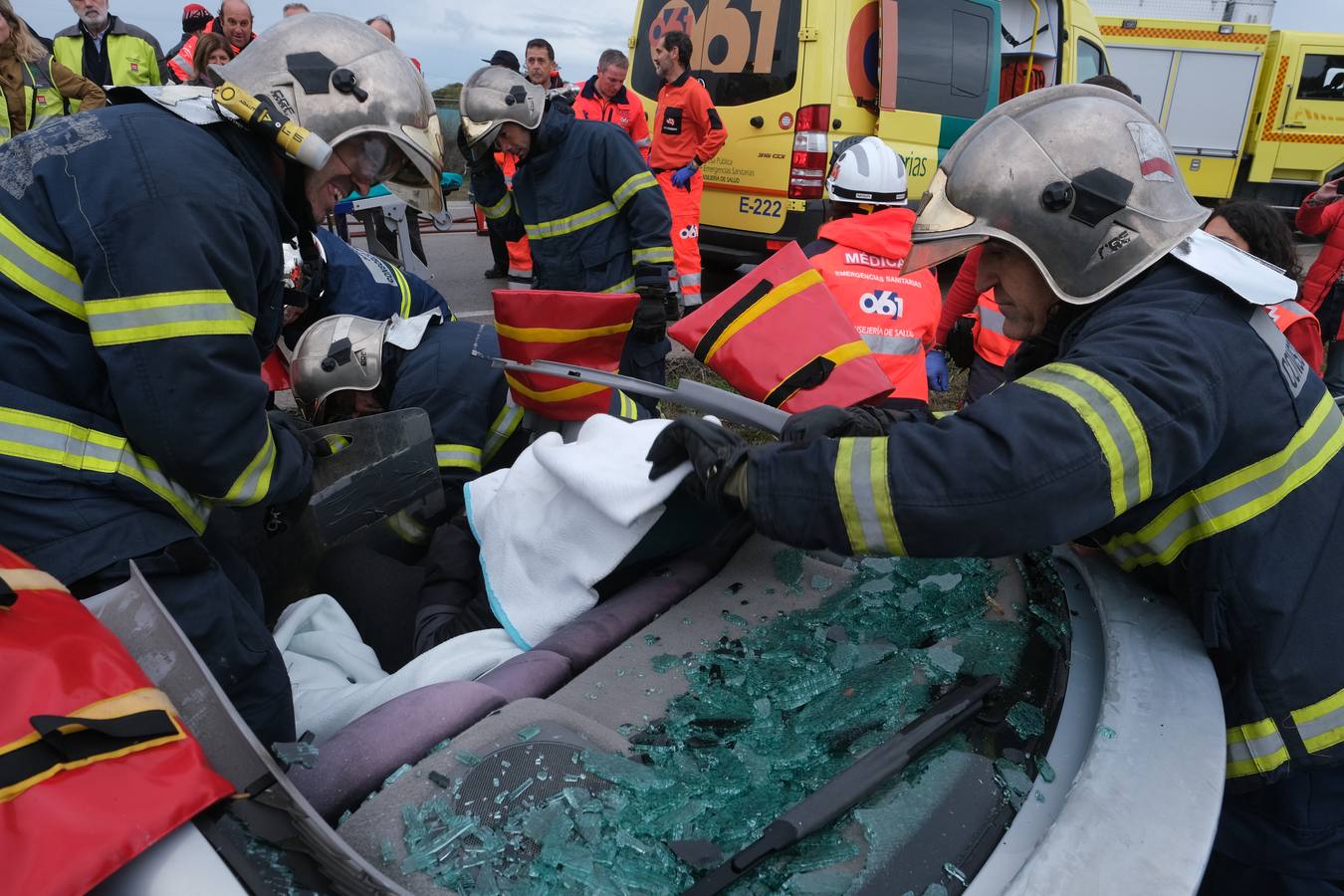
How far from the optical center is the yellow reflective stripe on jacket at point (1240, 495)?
1360 millimetres

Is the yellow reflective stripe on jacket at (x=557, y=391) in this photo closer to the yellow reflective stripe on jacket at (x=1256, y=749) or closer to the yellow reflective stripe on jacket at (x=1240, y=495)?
the yellow reflective stripe on jacket at (x=1240, y=495)

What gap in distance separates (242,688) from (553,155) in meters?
3.24

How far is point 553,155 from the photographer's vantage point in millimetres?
→ 4277

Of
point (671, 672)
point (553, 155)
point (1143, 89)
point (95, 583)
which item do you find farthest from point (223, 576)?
point (1143, 89)

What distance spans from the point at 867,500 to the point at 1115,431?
34 centimetres

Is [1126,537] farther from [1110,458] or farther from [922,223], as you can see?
[922,223]

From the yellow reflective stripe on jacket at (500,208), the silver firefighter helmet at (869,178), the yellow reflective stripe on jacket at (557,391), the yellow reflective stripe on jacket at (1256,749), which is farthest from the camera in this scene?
the yellow reflective stripe on jacket at (500,208)

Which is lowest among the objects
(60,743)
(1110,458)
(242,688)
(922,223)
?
(242,688)

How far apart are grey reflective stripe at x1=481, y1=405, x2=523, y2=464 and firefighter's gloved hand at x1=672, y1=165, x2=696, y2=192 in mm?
4072

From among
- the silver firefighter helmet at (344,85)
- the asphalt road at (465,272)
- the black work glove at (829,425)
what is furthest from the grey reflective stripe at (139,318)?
the asphalt road at (465,272)

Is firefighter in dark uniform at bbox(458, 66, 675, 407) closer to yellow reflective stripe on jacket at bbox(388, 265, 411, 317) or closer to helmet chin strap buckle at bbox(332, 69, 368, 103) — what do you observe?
yellow reflective stripe on jacket at bbox(388, 265, 411, 317)

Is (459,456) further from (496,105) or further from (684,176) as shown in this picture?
(684,176)

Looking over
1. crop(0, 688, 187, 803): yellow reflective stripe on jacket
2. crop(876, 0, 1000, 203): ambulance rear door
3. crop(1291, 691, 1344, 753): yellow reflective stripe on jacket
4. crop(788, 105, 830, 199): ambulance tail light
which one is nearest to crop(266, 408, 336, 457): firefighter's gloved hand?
crop(0, 688, 187, 803): yellow reflective stripe on jacket

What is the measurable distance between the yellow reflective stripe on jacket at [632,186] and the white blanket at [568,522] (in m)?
2.56
